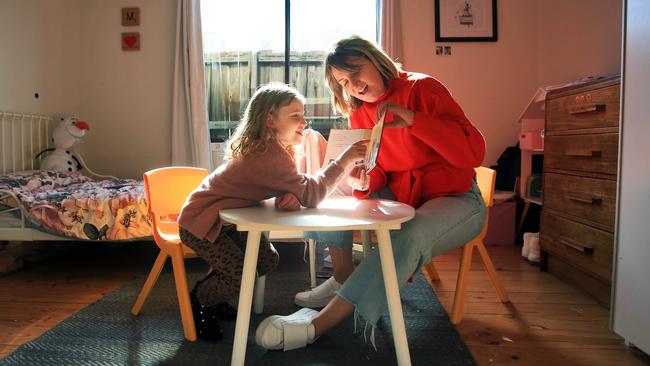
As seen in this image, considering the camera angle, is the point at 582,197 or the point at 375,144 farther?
the point at 582,197

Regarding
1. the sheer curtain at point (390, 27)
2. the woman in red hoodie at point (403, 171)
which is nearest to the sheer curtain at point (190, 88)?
the sheer curtain at point (390, 27)

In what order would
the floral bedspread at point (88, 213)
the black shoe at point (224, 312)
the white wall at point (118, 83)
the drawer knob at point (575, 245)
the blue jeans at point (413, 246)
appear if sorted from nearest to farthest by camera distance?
the blue jeans at point (413, 246) → the black shoe at point (224, 312) → the drawer knob at point (575, 245) → the floral bedspread at point (88, 213) → the white wall at point (118, 83)

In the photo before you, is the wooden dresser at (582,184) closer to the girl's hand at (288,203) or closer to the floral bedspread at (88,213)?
the girl's hand at (288,203)

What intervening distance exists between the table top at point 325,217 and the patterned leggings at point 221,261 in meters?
0.24

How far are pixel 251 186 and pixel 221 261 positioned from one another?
287 millimetres

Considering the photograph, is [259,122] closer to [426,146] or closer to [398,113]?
[398,113]

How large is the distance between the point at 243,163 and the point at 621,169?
1.18m

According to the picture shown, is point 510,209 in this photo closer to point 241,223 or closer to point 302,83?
point 302,83

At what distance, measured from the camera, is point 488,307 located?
192 cm

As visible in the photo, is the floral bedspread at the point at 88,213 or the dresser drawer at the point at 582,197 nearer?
the dresser drawer at the point at 582,197

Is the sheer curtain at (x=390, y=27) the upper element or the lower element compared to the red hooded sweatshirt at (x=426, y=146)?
upper

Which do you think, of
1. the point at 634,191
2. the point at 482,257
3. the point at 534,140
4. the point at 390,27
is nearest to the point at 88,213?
the point at 482,257

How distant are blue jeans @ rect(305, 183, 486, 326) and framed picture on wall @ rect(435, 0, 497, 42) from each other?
2.34m

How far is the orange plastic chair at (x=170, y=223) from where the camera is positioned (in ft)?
5.14
